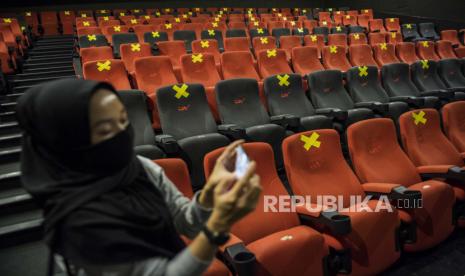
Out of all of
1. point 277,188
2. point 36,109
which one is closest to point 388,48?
point 277,188

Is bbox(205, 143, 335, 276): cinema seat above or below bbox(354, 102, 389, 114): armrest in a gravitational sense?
below

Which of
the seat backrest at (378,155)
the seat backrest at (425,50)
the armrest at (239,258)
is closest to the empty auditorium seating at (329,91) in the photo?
the seat backrest at (378,155)

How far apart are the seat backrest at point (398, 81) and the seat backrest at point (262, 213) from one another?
912 mm

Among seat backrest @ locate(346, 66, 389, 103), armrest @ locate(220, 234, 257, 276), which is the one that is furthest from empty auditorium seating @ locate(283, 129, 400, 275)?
seat backrest @ locate(346, 66, 389, 103)

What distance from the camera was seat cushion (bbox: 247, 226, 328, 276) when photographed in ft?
1.71

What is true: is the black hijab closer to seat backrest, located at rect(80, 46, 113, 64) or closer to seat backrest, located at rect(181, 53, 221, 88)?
seat backrest, located at rect(181, 53, 221, 88)

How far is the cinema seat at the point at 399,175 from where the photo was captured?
27.5 inches

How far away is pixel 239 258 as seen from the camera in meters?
0.46

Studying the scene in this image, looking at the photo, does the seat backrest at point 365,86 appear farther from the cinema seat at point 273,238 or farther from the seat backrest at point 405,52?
the cinema seat at point 273,238

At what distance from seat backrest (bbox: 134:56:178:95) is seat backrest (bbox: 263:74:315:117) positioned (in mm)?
332

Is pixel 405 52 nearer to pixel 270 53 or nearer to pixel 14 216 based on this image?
pixel 270 53

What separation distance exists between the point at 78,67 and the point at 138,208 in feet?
4.64

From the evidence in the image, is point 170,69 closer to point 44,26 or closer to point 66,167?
point 66,167

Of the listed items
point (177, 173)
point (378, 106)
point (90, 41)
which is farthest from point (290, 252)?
point (90, 41)
